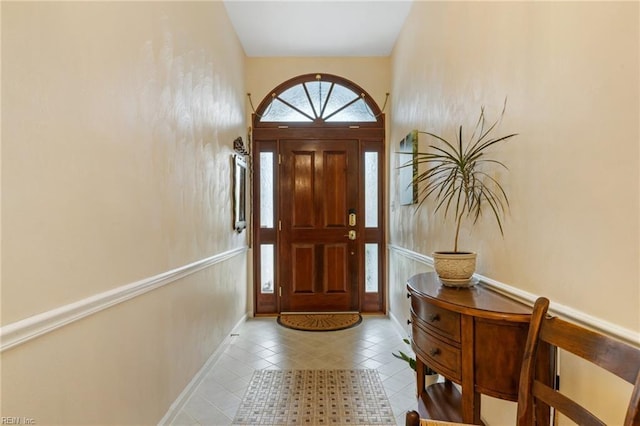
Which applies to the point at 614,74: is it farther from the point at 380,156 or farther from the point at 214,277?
the point at 380,156

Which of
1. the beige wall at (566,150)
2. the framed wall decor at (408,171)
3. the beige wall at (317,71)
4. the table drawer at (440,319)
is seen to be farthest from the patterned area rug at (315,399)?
the beige wall at (317,71)

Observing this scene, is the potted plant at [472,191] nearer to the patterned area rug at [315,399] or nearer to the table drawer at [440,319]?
the table drawer at [440,319]

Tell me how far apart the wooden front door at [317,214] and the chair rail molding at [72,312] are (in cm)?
216

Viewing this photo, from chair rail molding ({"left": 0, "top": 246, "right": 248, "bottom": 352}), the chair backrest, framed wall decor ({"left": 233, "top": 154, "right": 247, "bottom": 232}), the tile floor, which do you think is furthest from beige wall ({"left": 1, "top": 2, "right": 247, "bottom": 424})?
the chair backrest

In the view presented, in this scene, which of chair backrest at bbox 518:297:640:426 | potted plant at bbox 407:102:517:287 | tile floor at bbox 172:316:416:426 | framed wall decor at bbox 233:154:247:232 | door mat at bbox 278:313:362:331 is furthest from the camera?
door mat at bbox 278:313:362:331

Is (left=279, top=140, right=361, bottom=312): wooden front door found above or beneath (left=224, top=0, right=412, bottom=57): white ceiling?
beneath

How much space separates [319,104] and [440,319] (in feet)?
10.8

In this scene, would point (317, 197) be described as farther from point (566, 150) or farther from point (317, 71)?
point (566, 150)

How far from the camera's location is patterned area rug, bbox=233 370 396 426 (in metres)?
1.96

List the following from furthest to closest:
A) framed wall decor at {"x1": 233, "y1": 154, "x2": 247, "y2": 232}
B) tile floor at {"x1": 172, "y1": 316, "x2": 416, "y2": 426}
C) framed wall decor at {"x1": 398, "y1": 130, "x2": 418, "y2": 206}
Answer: framed wall decor at {"x1": 233, "y1": 154, "x2": 247, "y2": 232} → framed wall decor at {"x1": 398, "y1": 130, "x2": 418, "y2": 206} → tile floor at {"x1": 172, "y1": 316, "x2": 416, "y2": 426}

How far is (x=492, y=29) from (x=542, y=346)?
1432mm

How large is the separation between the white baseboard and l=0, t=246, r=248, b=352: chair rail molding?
2.40ft

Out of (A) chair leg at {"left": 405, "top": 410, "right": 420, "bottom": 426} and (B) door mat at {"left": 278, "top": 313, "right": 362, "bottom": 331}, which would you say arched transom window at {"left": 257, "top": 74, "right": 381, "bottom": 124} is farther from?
(A) chair leg at {"left": 405, "top": 410, "right": 420, "bottom": 426}

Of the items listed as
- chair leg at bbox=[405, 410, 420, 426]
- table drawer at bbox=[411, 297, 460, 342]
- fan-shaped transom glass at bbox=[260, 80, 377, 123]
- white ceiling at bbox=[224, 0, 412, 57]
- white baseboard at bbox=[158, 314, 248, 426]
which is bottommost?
white baseboard at bbox=[158, 314, 248, 426]
